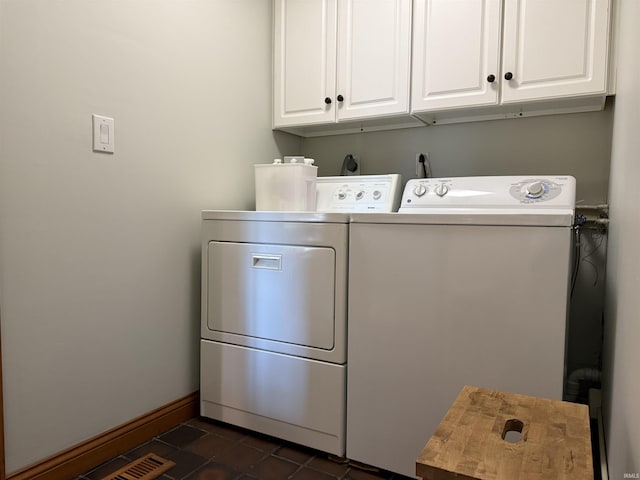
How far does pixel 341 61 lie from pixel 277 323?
128 centimetres

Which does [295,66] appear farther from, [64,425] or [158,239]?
[64,425]

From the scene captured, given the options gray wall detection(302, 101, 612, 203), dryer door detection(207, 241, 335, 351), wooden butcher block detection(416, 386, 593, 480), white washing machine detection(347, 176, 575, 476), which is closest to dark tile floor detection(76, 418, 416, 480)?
white washing machine detection(347, 176, 575, 476)

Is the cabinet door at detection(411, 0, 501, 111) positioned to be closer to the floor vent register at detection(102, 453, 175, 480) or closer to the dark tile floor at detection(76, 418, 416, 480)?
the dark tile floor at detection(76, 418, 416, 480)

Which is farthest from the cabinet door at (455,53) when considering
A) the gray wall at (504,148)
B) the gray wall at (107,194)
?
the gray wall at (107,194)

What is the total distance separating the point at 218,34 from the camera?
212 cm

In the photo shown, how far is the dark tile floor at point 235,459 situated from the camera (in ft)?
5.33

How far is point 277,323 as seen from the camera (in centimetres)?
182

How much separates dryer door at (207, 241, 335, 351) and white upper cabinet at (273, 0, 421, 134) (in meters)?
0.83

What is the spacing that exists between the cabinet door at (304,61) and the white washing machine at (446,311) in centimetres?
90

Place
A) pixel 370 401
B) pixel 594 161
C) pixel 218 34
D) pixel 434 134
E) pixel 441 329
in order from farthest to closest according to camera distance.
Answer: pixel 434 134 < pixel 218 34 < pixel 594 161 < pixel 370 401 < pixel 441 329

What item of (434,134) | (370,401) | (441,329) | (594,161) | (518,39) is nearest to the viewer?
(441,329)

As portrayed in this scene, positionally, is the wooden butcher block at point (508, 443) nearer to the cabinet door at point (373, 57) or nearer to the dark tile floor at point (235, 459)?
the dark tile floor at point (235, 459)

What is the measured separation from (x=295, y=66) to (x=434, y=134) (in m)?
0.79

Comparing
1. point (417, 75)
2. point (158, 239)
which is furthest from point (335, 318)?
point (417, 75)
